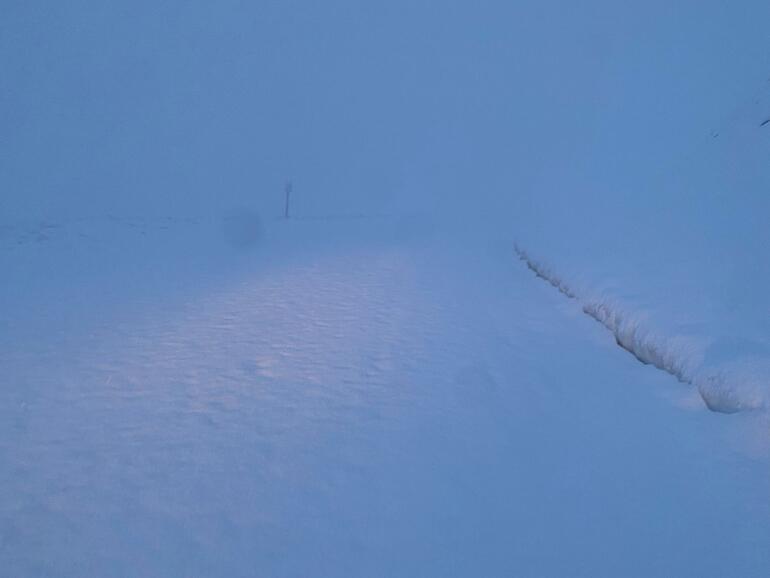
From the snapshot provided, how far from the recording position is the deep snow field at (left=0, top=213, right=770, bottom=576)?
3.31 meters

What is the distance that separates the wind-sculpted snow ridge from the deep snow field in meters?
0.15

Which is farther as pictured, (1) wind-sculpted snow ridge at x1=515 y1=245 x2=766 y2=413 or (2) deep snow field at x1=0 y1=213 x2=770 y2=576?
(1) wind-sculpted snow ridge at x1=515 y1=245 x2=766 y2=413

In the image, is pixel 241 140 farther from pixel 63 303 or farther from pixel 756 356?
pixel 756 356

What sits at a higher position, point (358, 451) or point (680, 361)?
point (680, 361)

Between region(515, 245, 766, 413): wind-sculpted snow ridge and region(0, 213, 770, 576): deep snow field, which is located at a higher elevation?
region(515, 245, 766, 413): wind-sculpted snow ridge

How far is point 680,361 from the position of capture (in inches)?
243

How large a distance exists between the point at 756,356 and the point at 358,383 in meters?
4.30

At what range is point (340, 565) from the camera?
10.4ft

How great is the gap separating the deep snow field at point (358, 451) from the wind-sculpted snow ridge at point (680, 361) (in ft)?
0.49

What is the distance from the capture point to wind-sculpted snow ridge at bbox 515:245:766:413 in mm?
5066

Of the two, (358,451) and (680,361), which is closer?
(358,451)

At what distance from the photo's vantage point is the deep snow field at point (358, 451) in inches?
130

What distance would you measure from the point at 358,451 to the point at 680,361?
413 cm

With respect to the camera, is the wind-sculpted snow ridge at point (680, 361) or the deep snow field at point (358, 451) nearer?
the deep snow field at point (358, 451)
